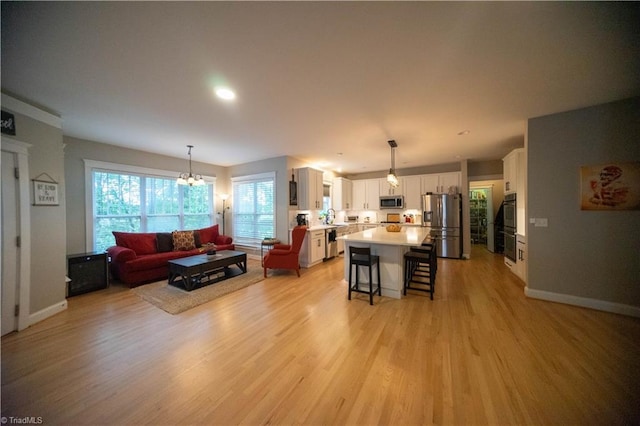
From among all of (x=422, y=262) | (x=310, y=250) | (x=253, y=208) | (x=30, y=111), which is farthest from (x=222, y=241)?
(x=422, y=262)

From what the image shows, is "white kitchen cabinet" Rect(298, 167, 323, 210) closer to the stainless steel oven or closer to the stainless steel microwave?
the stainless steel microwave

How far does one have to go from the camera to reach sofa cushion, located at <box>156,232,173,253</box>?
15.5ft

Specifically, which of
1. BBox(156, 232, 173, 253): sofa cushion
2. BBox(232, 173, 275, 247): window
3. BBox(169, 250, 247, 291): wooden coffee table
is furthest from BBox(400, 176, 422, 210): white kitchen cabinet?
BBox(156, 232, 173, 253): sofa cushion

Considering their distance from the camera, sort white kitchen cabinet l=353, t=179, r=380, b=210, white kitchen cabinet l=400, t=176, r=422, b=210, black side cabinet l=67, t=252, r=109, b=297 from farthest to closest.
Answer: white kitchen cabinet l=353, t=179, r=380, b=210
white kitchen cabinet l=400, t=176, r=422, b=210
black side cabinet l=67, t=252, r=109, b=297

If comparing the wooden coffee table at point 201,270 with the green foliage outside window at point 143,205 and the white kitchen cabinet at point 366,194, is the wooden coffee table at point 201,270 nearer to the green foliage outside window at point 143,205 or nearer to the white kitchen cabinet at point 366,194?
the green foliage outside window at point 143,205

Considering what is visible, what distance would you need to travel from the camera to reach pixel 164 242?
479 centimetres

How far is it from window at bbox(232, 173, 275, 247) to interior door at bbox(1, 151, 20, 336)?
392 centimetres

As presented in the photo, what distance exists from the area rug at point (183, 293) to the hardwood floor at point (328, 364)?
162 mm

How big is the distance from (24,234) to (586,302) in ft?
24.0

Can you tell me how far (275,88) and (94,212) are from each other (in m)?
4.59

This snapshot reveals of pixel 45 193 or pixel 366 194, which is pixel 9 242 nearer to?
pixel 45 193

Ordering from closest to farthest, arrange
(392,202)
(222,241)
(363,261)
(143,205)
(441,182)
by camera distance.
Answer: (363,261) → (143,205) → (222,241) → (441,182) → (392,202)

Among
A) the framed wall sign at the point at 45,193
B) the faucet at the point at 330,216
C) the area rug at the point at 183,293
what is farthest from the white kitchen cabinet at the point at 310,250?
the framed wall sign at the point at 45,193

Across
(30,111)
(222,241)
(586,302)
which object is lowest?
(586,302)
